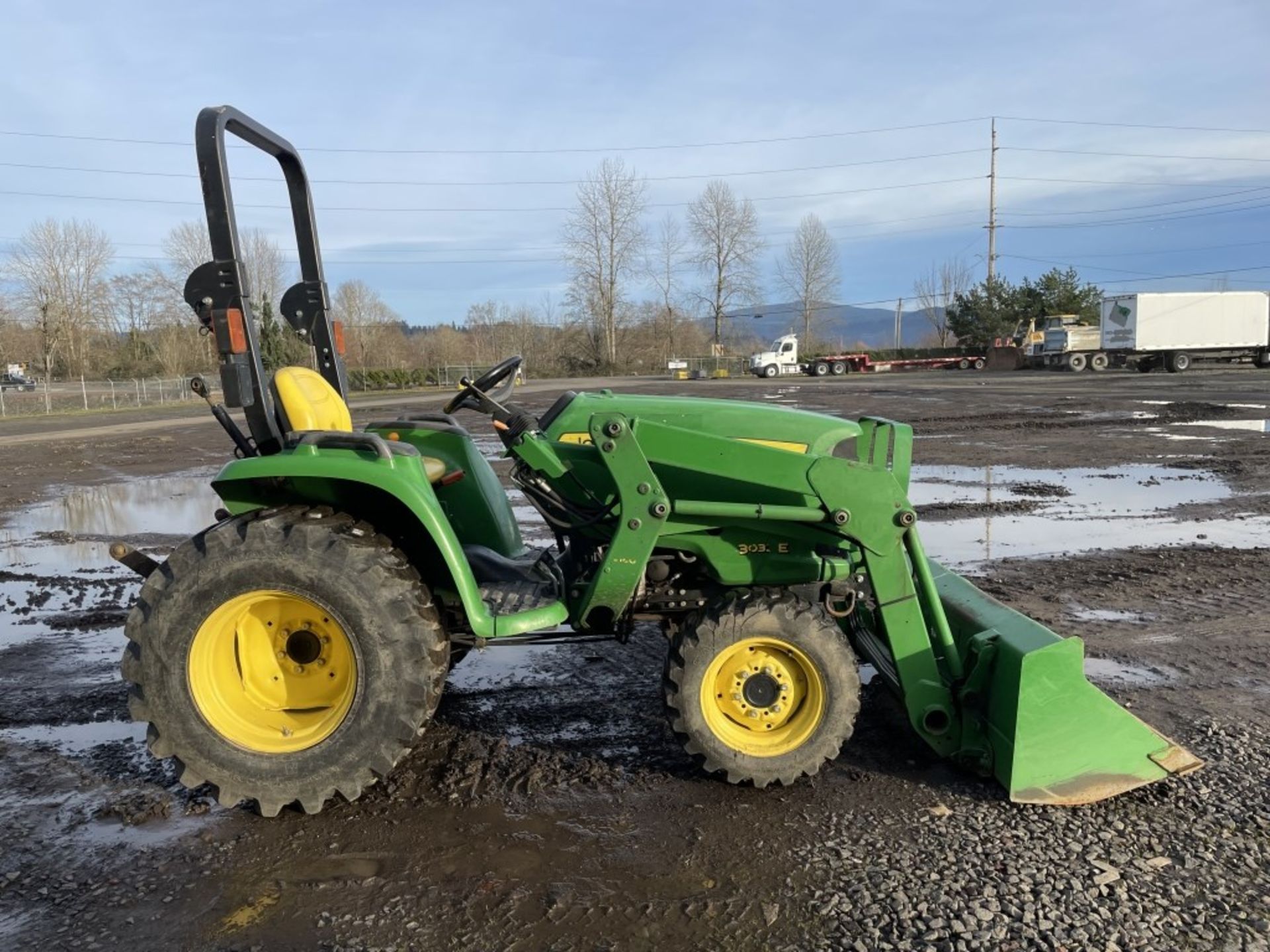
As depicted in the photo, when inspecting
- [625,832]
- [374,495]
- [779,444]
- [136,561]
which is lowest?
[625,832]

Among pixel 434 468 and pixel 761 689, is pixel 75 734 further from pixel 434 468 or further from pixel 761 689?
pixel 761 689

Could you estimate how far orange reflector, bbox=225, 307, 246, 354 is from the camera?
3.23m

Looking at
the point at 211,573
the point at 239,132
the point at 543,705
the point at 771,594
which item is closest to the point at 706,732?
the point at 771,594

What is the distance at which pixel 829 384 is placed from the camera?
35688 mm

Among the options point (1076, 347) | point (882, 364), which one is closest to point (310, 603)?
point (1076, 347)

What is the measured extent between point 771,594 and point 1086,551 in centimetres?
465

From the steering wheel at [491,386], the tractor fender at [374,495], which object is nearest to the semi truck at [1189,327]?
the steering wheel at [491,386]

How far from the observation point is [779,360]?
49.0m

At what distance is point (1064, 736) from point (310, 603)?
2.71 meters

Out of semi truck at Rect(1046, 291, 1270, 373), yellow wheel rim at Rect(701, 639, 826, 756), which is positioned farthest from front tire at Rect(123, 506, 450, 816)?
semi truck at Rect(1046, 291, 1270, 373)

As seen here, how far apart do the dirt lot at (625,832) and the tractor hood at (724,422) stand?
4.24 feet

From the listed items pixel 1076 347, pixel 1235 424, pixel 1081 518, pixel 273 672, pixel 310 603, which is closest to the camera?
pixel 310 603

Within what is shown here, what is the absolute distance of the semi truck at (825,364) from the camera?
49094 millimetres

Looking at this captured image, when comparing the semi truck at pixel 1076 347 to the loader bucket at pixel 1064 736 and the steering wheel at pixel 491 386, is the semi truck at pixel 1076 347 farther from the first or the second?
the steering wheel at pixel 491 386
